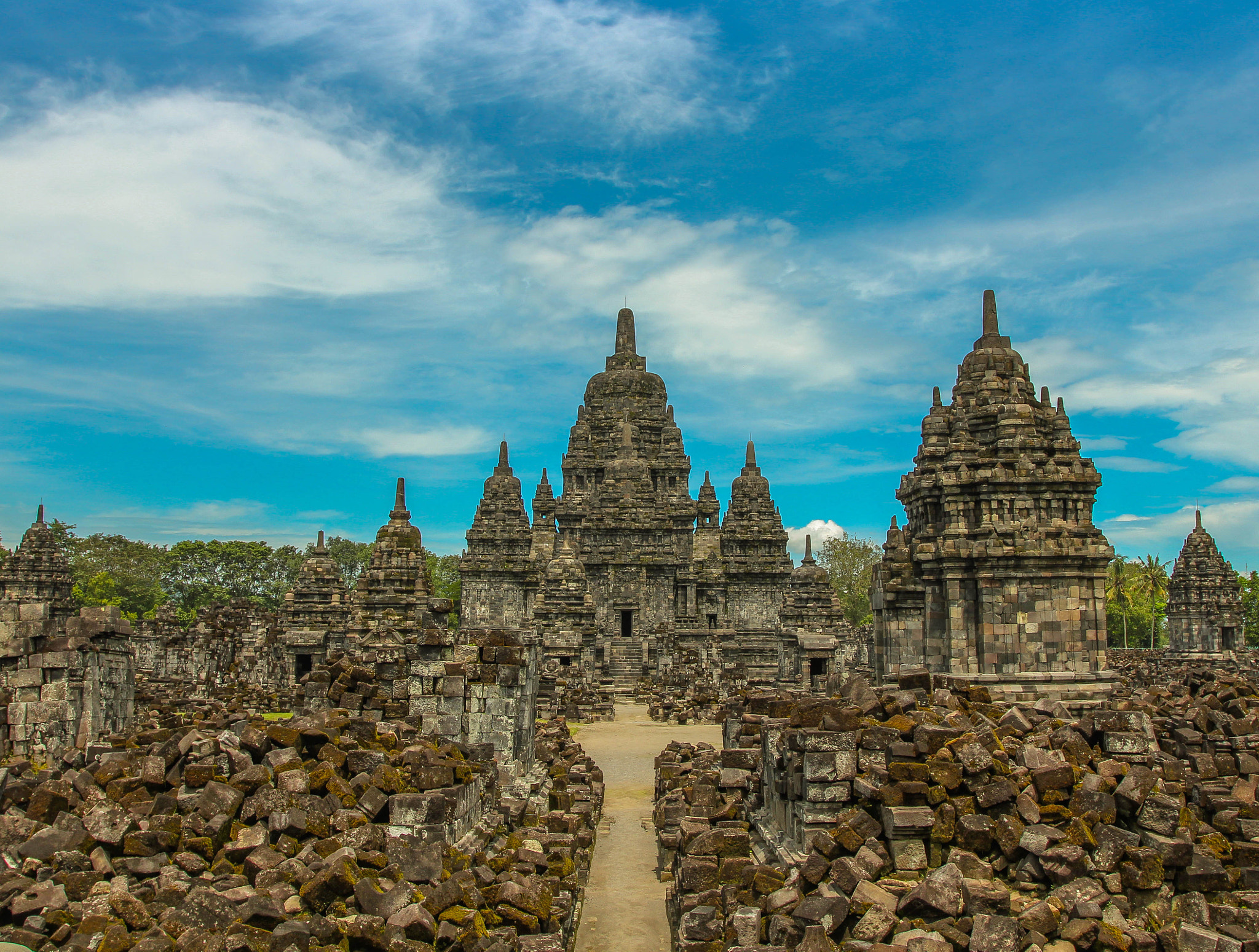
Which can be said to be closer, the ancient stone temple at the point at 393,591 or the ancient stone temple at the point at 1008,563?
the ancient stone temple at the point at 1008,563

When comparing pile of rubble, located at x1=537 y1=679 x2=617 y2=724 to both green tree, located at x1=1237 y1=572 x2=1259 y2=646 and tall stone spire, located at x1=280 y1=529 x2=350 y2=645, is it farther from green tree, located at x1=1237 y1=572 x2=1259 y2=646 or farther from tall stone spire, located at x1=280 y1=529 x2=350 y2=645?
green tree, located at x1=1237 y1=572 x2=1259 y2=646

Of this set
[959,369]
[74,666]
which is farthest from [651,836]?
[959,369]

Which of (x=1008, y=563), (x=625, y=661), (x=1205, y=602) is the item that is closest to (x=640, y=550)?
(x=625, y=661)

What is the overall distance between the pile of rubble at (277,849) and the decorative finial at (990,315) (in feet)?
38.8

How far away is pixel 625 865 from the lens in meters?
11.1

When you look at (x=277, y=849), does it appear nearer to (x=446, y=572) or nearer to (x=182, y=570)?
(x=182, y=570)

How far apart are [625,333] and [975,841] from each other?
43.3 meters

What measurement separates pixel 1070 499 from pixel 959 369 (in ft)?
10.8

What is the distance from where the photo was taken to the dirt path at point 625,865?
345 inches

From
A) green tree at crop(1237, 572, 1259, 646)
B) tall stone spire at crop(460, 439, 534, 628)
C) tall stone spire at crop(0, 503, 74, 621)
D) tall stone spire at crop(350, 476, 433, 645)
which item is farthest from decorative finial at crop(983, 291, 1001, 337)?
green tree at crop(1237, 572, 1259, 646)

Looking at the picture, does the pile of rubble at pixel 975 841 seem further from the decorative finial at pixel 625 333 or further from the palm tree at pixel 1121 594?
the palm tree at pixel 1121 594

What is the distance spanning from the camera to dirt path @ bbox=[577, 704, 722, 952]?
28.7ft

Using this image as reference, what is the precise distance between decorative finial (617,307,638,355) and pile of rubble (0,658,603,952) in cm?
3982

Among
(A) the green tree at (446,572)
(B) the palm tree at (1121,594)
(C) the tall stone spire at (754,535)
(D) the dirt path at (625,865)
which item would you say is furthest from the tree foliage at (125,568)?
(B) the palm tree at (1121,594)
